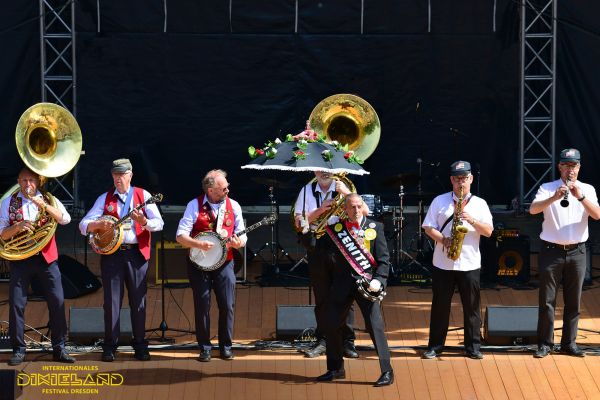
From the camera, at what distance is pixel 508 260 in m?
15.1

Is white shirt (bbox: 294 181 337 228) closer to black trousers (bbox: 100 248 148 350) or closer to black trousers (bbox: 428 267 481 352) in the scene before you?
black trousers (bbox: 428 267 481 352)

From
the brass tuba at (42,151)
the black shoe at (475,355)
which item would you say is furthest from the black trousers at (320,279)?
the brass tuba at (42,151)

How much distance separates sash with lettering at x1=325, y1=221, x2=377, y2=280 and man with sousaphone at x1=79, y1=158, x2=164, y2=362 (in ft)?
6.03

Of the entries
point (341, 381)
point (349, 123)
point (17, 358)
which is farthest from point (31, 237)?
point (349, 123)

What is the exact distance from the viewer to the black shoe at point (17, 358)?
1195 cm

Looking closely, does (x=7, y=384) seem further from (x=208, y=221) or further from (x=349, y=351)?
(x=349, y=351)

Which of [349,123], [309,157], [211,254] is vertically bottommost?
[211,254]

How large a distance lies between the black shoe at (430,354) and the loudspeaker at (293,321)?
1205mm

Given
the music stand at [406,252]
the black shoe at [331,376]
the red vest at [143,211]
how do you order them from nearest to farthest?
the black shoe at [331,376]
the red vest at [143,211]
the music stand at [406,252]

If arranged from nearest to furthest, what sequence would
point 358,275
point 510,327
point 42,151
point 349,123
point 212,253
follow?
point 358,275, point 212,253, point 42,151, point 510,327, point 349,123

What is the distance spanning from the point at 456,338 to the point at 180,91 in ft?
19.3

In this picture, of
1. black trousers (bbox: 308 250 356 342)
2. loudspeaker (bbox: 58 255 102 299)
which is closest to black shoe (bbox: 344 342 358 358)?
black trousers (bbox: 308 250 356 342)

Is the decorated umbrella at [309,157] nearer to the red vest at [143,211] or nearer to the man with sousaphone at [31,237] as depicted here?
the red vest at [143,211]

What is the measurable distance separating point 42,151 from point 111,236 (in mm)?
1235
